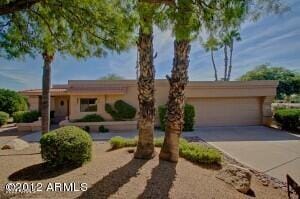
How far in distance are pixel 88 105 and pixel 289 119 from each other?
15427 mm

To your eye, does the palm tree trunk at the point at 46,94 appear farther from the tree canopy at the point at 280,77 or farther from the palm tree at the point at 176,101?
the tree canopy at the point at 280,77

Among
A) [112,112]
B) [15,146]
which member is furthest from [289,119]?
[15,146]

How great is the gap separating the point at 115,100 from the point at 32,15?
14.4 metres

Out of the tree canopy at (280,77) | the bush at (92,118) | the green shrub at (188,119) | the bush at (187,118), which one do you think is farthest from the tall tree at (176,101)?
the tree canopy at (280,77)

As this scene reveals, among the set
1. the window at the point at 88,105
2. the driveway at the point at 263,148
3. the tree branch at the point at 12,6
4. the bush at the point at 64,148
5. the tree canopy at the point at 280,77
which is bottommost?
the driveway at the point at 263,148

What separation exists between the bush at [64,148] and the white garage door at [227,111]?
15060mm

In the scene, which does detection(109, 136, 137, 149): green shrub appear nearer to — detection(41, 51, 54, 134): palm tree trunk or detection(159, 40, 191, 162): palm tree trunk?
detection(159, 40, 191, 162): palm tree trunk

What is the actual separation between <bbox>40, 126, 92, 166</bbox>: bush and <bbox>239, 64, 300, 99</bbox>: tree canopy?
4949 centimetres

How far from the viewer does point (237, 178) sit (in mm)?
7336

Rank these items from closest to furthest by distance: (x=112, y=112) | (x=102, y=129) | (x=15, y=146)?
1. (x=15, y=146)
2. (x=102, y=129)
3. (x=112, y=112)

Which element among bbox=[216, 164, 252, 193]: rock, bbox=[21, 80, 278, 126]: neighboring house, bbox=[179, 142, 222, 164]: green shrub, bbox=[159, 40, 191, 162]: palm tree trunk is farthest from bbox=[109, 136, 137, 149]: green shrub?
bbox=[21, 80, 278, 126]: neighboring house

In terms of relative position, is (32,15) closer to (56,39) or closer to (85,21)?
(56,39)

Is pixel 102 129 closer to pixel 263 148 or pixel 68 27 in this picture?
pixel 263 148

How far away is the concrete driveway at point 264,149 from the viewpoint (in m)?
9.83
